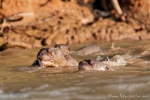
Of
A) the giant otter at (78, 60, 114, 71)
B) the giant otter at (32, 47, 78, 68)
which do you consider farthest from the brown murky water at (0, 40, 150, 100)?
the giant otter at (32, 47, 78, 68)

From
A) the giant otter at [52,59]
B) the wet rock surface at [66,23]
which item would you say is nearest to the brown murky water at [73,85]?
the giant otter at [52,59]

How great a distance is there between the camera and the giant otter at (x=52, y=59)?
6.84m

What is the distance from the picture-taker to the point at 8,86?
497 centimetres

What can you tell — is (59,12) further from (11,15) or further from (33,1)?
(11,15)

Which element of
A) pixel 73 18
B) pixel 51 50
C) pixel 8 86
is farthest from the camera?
pixel 73 18

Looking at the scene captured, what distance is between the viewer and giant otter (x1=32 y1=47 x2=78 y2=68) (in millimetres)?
6844

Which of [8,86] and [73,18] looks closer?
[8,86]

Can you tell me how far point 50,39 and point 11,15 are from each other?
1611mm

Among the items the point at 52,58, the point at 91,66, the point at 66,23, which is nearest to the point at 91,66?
the point at 91,66

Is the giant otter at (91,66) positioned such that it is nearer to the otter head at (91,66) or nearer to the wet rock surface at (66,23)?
the otter head at (91,66)

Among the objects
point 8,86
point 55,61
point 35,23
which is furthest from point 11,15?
point 8,86

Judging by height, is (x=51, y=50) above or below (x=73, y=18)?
below

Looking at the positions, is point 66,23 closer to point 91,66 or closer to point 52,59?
point 52,59

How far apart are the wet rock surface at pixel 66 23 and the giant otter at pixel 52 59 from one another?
4394 mm
